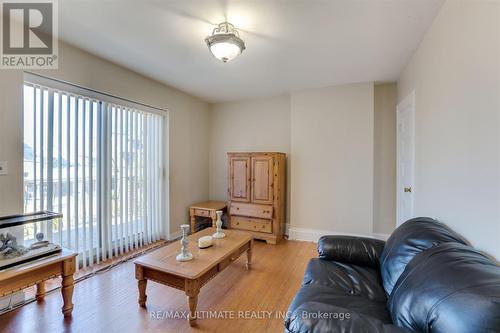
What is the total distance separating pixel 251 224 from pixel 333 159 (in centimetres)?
173

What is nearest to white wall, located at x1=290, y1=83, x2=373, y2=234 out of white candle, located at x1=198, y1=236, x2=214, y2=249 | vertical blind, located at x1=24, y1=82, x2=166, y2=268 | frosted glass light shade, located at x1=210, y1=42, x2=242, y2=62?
white candle, located at x1=198, y1=236, x2=214, y2=249

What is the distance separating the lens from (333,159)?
3686 millimetres

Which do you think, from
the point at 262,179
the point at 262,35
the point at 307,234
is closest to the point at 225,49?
the point at 262,35

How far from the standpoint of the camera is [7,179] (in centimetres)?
199

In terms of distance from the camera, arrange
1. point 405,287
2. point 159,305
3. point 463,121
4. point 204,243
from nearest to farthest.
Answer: point 405,287, point 463,121, point 159,305, point 204,243

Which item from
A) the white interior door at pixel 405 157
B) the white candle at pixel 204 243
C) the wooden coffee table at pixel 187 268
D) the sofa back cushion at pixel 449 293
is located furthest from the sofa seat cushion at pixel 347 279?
the white interior door at pixel 405 157

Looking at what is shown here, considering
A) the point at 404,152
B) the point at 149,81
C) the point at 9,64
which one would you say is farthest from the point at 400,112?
the point at 9,64

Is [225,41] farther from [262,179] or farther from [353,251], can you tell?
[262,179]

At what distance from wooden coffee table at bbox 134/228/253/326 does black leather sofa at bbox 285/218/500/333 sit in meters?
0.83

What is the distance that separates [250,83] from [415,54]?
2.10 m

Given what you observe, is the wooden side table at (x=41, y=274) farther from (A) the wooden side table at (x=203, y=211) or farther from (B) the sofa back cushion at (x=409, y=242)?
(B) the sofa back cushion at (x=409, y=242)

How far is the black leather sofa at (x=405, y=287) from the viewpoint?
83cm

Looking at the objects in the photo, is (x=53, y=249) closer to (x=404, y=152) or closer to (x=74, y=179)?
(x=74, y=179)

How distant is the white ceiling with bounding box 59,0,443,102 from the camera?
1.81m
